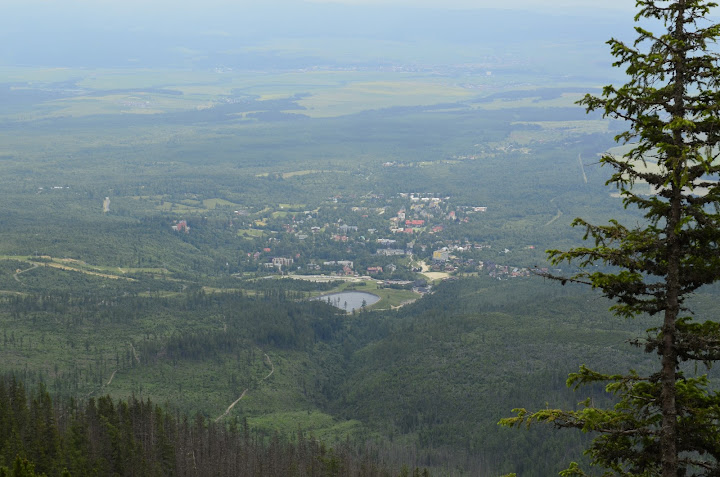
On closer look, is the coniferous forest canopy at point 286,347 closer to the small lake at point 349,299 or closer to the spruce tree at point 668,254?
the small lake at point 349,299

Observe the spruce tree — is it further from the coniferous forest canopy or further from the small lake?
the small lake

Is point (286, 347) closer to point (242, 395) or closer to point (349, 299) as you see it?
point (242, 395)

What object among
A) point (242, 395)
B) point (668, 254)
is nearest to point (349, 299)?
point (242, 395)

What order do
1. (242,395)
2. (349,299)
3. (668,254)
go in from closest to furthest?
(668,254)
(242,395)
(349,299)

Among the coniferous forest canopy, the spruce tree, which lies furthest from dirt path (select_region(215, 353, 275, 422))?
the spruce tree

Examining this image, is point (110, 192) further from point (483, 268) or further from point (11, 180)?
point (483, 268)

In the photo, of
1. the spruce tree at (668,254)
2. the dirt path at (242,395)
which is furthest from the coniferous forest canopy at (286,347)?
the spruce tree at (668,254)
